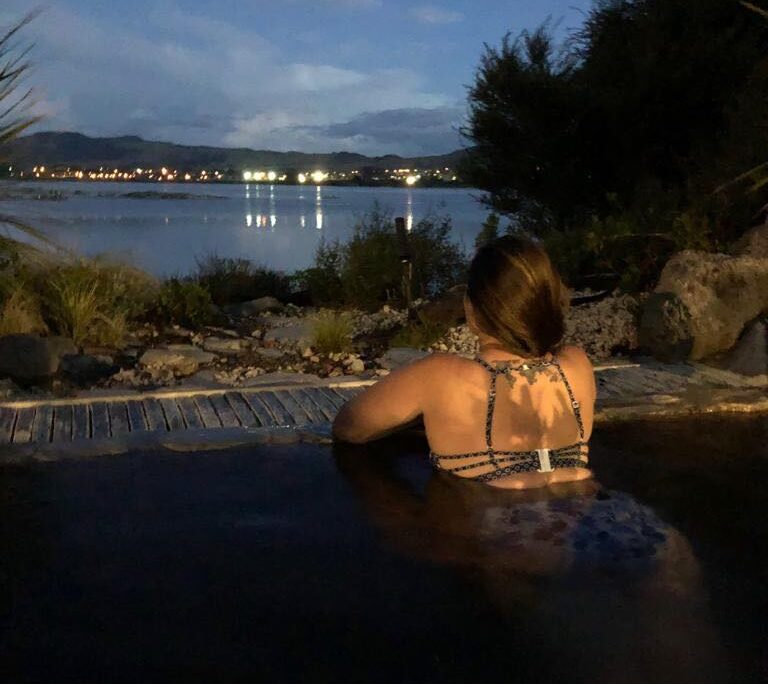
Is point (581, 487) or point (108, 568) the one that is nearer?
point (108, 568)

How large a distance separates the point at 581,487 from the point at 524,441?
29 centimetres

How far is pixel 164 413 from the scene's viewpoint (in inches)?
180

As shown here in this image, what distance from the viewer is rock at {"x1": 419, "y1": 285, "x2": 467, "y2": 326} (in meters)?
8.17

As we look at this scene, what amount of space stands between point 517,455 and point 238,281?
8888mm

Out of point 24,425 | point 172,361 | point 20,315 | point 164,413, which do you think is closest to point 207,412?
point 164,413

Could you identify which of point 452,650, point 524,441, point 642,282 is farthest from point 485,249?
point 642,282

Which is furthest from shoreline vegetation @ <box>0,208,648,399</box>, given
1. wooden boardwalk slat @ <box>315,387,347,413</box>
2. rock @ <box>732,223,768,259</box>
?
rock @ <box>732,223,768,259</box>

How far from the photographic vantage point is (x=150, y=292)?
29.0ft

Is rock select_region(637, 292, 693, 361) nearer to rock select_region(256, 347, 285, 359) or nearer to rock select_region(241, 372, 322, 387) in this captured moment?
rock select_region(241, 372, 322, 387)

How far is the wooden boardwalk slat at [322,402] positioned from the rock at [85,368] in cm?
188

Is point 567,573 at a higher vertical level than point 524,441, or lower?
lower

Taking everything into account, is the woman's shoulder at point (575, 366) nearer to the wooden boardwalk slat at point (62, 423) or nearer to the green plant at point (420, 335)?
the wooden boardwalk slat at point (62, 423)

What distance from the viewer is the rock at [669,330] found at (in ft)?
20.4

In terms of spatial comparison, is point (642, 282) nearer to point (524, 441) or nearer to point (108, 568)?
point (524, 441)
